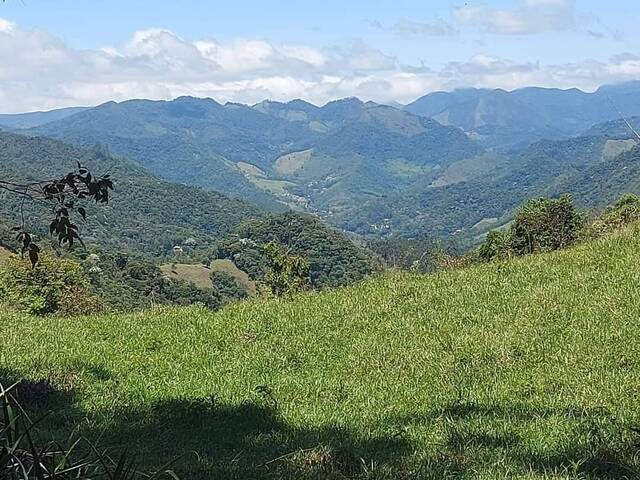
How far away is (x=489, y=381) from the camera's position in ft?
25.3

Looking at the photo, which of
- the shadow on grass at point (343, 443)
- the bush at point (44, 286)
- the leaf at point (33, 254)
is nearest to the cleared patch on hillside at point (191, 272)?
the bush at point (44, 286)

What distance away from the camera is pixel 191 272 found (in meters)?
130

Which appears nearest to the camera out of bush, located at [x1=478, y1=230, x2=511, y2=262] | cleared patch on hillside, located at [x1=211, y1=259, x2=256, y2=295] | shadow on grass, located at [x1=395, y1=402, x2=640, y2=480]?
shadow on grass, located at [x1=395, y1=402, x2=640, y2=480]

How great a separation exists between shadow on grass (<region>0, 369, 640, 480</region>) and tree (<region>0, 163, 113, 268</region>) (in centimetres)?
188

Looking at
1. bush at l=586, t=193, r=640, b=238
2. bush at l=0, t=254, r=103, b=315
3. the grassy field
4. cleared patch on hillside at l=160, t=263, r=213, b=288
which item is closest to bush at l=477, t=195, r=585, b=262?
bush at l=586, t=193, r=640, b=238

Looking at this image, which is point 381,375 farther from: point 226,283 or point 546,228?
point 226,283

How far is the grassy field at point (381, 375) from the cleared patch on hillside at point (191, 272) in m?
109

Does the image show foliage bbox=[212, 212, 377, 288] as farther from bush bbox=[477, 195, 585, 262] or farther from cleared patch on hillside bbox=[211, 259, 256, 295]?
bush bbox=[477, 195, 585, 262]

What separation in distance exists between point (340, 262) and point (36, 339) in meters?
111

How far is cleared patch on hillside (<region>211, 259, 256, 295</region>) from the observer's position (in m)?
130

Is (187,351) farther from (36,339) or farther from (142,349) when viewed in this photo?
(36,339)

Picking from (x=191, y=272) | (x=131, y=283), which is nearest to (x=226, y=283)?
(x=191, y=272)

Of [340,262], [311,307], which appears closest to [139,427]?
[311,307]

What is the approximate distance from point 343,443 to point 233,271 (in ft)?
442
